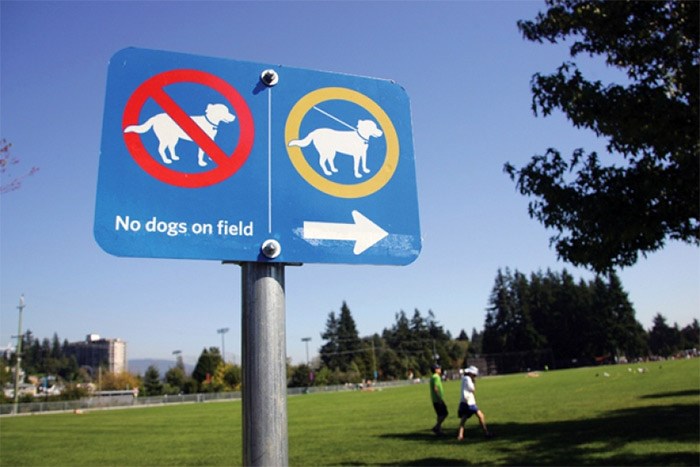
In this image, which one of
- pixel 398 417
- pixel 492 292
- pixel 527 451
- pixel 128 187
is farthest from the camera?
pixel 492 292

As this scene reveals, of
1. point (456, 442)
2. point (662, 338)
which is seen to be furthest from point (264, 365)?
point (662, 338)

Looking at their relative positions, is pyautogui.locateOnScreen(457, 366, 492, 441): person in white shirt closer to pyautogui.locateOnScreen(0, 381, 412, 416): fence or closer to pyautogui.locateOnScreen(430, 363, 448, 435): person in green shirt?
pyautogui.locateOnScreen(430, 363, 448, 435): person in green shirt

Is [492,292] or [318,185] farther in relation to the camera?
[492,292]

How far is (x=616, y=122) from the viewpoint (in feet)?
27.7

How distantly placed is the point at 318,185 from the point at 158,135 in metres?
0.53

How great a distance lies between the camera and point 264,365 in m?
1.69

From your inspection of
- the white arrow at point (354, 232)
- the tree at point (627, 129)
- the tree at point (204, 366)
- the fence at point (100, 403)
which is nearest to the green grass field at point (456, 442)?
the tree at point (627, 129)

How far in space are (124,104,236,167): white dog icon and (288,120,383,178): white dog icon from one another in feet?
0.81

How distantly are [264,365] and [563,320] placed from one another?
12239 cm

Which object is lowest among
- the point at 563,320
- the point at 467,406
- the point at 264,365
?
the point at 467,406

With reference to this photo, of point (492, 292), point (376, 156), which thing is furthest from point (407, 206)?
point (492, 292)

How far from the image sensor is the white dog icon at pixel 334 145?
6.34 ft

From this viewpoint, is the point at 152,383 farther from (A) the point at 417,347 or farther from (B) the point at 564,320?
(B) the point at 564,320

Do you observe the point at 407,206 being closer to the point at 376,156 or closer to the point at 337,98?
the point at 376,156
